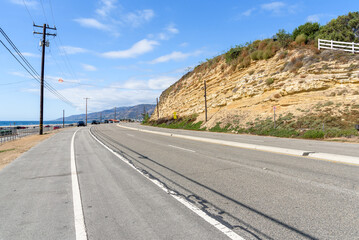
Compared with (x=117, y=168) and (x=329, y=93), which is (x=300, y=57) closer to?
(x=329, y=93)

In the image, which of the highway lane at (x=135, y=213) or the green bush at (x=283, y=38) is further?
the green bush at (x=283, y=38)

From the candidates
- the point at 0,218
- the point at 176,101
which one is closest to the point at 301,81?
the point at 0,218

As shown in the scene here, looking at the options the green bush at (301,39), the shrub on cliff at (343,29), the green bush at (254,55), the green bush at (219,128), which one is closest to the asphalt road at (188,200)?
the green bush at (219,128)

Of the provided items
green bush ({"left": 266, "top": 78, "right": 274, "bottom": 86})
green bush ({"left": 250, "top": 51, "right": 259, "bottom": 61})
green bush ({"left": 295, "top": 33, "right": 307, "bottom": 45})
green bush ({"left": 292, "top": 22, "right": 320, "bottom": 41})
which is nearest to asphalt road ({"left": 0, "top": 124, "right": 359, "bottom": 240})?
green bush ({"left": 266, "top": 78, "right": 274, "bottom": 86})

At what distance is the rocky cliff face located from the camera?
2052 centimetres

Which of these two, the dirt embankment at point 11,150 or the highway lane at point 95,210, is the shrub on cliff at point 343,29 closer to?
the highway lane at point 95,210

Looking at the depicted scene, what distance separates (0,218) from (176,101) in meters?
48.7

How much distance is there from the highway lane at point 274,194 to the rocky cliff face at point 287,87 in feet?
49.8

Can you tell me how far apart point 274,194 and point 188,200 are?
185 centimetres

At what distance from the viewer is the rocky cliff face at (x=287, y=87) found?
20.5 meters

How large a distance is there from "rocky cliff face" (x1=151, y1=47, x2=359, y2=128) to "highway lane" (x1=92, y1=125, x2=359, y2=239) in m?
15.2

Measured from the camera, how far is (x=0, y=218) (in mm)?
3863

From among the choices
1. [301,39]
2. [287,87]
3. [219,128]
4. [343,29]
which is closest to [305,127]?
[287,87]

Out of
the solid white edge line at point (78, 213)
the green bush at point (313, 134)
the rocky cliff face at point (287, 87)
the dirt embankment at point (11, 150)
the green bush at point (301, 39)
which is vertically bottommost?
the dirt embankment at point (11, 150)
